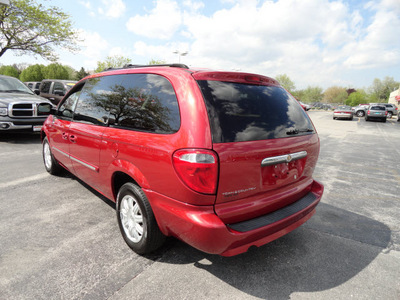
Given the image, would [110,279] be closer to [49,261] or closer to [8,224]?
[49,261]

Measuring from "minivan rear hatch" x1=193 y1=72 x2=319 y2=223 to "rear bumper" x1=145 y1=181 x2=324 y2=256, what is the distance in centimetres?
8

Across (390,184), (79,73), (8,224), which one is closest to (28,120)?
(8,224)

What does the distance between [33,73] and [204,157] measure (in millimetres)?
66845

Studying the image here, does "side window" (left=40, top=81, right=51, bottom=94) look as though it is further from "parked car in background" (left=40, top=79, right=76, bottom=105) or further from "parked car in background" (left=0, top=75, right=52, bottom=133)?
"parked car in background" (left=0, top=75, right=52, bottom=133)

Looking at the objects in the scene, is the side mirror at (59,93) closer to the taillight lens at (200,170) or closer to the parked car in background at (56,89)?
the parked car in background at (56,89)

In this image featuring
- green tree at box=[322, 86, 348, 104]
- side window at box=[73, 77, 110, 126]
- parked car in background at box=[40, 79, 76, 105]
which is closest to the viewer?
side window at box=[73, 77, 110, 126]

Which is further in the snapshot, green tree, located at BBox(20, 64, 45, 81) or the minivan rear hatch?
green tree, located at BBox(20, 64, 45, 81)

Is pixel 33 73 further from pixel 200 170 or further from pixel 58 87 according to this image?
pixel 200 170

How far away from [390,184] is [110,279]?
5.57 m

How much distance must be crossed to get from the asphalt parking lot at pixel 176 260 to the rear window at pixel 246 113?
124cm

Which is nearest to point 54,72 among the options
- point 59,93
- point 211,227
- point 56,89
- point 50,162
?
point 56,89

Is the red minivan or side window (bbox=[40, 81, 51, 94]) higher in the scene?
side window (bbox=[40, 81, 51, 94])

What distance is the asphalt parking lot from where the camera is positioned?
2.14 metres

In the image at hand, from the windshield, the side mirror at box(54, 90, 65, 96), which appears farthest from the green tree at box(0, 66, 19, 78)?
the windshield
